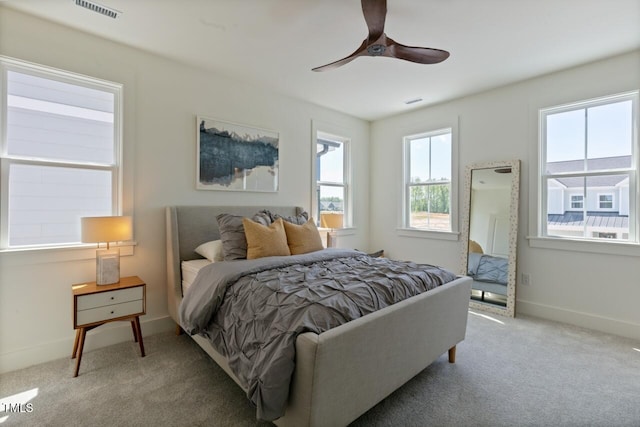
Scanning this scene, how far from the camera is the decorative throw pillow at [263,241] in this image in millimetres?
2648

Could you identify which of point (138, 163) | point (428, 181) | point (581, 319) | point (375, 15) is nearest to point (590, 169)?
point (581, 319)

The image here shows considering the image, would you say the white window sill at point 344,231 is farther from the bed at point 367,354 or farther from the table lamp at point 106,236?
the table lamp at point 106,236

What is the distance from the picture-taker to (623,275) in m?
2.92

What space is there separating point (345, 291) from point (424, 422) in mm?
875

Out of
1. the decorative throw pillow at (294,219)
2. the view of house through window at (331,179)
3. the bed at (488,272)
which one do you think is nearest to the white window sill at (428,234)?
→ the bed at (488,272)

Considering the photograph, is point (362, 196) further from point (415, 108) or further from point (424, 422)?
point (424, 422)

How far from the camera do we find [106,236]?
2.36 meters

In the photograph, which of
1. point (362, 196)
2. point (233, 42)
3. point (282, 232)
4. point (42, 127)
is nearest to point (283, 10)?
point (233, 42)

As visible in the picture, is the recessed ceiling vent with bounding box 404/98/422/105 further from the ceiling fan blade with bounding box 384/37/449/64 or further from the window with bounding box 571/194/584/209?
the window with bounding box 571/194/584/209

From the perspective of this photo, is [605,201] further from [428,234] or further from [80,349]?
[80,349]

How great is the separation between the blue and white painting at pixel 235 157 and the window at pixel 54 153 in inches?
31.1

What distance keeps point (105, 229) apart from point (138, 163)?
2.55 ft

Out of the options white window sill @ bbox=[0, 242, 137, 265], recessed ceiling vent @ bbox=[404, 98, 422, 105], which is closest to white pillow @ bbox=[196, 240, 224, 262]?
white window sill @ bbox=[0, 242, 137, 265]

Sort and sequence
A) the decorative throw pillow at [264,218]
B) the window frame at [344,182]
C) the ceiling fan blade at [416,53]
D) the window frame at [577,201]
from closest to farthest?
the ceiling fan blade at [416,53]
the decorative throw pillow at [264,218]
the window frame at [577,201]
the window frame at [344,182]
